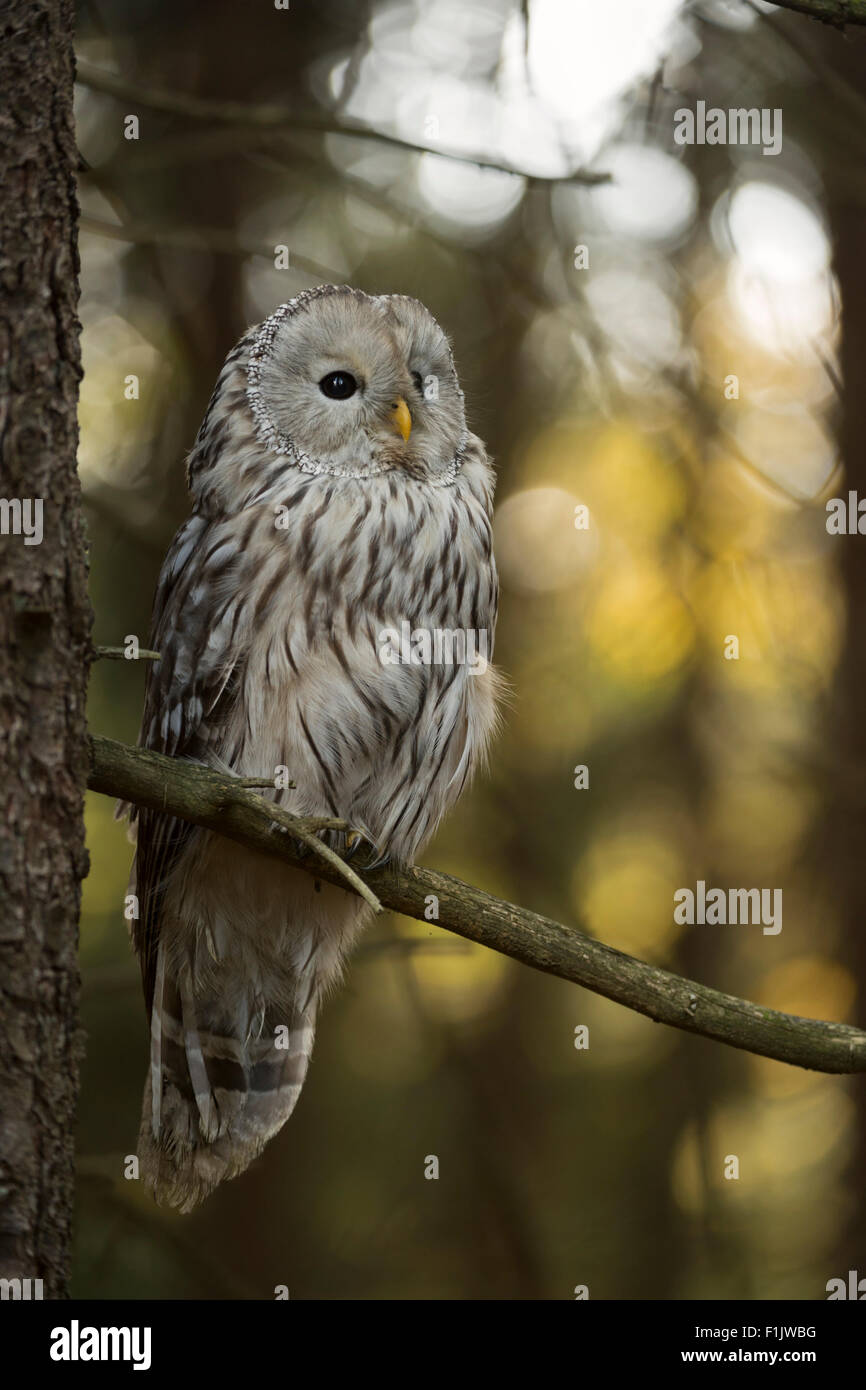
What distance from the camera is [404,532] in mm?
2746

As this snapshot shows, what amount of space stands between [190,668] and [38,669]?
1.09 metres

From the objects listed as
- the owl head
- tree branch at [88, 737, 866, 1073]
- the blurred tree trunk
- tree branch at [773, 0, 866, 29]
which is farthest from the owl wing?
tree branch at [773, 0, 866, 29]

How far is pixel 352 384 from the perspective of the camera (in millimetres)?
2719

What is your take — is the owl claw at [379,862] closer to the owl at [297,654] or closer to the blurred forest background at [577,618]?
the owl at [297,654]

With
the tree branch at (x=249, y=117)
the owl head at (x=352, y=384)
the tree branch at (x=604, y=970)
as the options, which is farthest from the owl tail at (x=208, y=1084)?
the tree branch at (x=249, y=117)

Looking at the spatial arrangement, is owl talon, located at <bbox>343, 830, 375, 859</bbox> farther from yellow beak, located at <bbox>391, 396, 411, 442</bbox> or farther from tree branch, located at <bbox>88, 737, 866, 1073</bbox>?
yellow beak, located at <bbox>391, 396, 411, 442</bbox>

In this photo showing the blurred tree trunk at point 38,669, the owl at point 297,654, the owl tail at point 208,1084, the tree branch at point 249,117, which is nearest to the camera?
the blurred tree trunk at point 38,669

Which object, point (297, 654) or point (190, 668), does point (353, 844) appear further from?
point (190, 668)

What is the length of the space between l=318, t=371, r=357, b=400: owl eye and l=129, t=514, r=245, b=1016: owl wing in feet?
1.26

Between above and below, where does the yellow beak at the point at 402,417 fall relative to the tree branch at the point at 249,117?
below

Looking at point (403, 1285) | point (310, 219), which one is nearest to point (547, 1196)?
point (403, 1285)

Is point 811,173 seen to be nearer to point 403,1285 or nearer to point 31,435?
point 31,435

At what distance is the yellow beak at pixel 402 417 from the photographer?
2.69 meters

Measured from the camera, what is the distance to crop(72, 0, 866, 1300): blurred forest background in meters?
4.30
